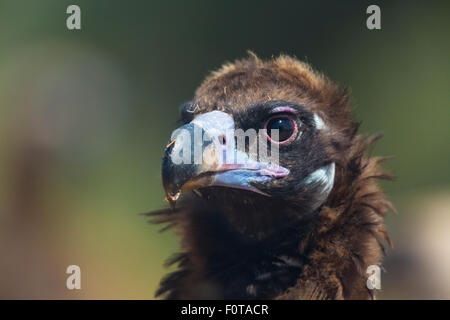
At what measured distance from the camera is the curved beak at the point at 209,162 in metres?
2.87

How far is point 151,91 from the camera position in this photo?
1084cm

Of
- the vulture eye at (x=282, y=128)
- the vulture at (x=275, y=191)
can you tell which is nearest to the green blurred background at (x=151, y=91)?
the vulture at (x=275, y=191)

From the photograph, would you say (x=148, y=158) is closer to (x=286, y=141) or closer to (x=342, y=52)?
(x=342, y=52)

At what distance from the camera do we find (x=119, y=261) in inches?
353

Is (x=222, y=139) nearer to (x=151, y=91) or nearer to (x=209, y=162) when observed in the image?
(x=209, y=162)

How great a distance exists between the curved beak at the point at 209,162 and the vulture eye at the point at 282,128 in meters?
0.17

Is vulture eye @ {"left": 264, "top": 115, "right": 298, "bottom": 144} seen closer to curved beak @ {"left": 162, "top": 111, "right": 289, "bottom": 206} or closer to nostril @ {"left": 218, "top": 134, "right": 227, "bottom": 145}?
curved beak @ {"left": 162, "top": 111, "right": 289, "bottom": 206}

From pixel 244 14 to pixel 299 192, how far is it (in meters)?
7.73

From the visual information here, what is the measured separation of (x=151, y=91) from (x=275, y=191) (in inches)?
317

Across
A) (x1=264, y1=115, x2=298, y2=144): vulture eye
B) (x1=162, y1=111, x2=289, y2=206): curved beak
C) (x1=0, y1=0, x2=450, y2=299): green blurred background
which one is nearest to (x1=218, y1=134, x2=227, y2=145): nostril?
(x1=162, y1=111, x2=289, y2=206): curved beak

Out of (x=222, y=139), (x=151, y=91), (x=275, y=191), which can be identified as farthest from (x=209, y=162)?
(x=151, y=91)

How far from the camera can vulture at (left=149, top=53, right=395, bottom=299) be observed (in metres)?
3.04
